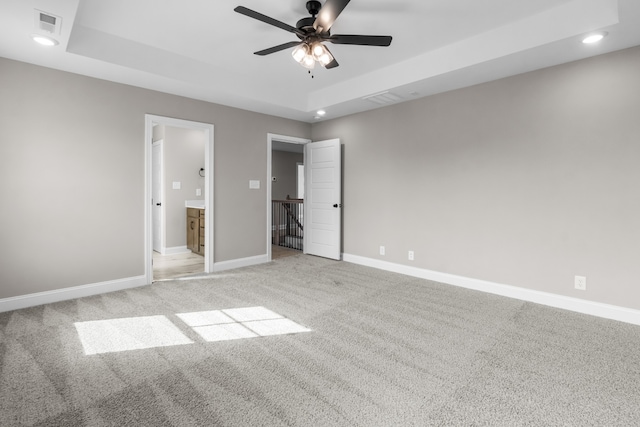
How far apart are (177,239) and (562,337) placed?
6.13 meters

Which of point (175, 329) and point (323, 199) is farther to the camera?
point (323, 199)

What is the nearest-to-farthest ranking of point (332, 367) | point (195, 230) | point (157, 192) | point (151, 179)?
point (332, 367) → point (151, 179) → point (195, 230) → point (157, 192)

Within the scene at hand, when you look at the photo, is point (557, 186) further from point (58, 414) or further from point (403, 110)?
point (58, 414)

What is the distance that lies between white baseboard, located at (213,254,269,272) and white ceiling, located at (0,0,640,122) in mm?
2444

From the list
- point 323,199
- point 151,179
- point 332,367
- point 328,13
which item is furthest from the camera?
point 323,199

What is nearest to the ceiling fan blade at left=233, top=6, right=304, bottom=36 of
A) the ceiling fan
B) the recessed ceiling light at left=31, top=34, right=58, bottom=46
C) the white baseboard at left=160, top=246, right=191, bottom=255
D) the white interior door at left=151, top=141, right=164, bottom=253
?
the ceiling fan

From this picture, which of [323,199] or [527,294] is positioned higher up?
[323,199]

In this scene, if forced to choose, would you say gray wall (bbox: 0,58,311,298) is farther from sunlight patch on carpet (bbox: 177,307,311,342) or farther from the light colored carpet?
sunlight patch on carpet (bbox: 177,307,311,342)

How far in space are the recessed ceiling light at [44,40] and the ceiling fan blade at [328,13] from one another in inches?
91.8

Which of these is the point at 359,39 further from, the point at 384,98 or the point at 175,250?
the point at 175,250

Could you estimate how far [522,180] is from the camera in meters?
3.54

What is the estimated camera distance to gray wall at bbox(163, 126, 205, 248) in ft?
19.9

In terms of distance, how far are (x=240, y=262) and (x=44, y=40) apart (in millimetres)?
3431

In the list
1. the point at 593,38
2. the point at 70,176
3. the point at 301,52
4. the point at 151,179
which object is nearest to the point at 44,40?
the point at 70,176
